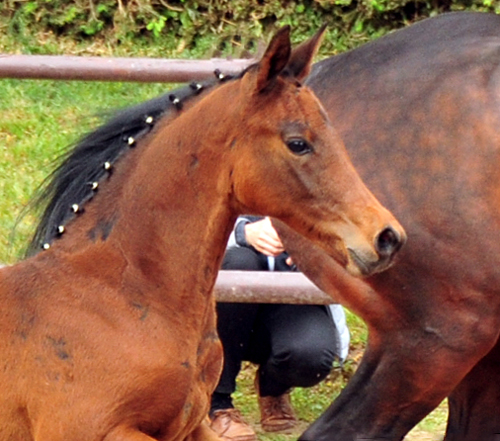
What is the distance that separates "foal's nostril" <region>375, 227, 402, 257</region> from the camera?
2.46m

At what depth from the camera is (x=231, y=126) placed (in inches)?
103

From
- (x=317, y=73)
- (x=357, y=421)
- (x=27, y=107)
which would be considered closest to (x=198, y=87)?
(x=317, y=73)

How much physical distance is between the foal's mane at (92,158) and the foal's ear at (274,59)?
0.23 m

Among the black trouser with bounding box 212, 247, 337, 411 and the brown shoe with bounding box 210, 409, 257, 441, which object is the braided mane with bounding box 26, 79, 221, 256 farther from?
the brown shoe with bounding box 210, 409, 257, 441

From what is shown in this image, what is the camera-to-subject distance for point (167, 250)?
2729mm

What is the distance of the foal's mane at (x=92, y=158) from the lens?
9.32 feet

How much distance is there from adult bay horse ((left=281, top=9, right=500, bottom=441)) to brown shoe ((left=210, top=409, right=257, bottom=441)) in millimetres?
788

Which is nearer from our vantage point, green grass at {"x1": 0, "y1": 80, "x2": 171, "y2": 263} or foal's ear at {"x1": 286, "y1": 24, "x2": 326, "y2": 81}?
foal's ear at {"x1": 286, "y1": 24, "x2": 326, "y2": 81}

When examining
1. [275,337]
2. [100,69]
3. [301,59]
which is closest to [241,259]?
[275,337]

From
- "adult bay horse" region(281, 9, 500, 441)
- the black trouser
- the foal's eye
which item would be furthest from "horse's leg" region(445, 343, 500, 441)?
the foal's eye

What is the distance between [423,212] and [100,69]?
1.75 m

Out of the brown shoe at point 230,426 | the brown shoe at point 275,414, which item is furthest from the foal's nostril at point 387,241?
the brown shoe at point 275,414

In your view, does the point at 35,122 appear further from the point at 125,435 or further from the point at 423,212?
the point at 125,435

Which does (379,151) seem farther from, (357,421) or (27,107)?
(27,107)
